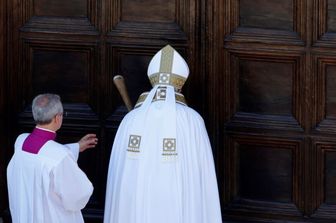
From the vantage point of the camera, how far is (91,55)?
864 centimetres

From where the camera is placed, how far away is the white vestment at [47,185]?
299 inches

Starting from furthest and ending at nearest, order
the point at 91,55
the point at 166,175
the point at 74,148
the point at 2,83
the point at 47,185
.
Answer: the point at 2,83
the point at 91,55
the point at 74,148
the point at 166,175
the point at 47,185

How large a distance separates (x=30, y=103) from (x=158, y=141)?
133 centimetres

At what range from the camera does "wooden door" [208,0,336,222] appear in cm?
821

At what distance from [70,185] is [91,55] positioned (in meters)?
1.28

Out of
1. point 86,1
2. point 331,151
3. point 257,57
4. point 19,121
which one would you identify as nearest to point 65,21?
point 86,1

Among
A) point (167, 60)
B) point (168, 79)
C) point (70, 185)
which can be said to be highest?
point (167, 60)

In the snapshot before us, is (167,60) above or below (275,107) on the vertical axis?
above

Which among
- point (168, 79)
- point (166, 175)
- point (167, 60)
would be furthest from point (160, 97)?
point (166, 175)

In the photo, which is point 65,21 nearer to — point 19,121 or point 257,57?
point 19,121

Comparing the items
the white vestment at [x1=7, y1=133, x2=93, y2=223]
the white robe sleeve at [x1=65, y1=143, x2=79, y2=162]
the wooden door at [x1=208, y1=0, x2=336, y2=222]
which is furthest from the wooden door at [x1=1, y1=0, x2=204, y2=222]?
the white vestment at [x1=7, y1=133, x2=93, y2=223]

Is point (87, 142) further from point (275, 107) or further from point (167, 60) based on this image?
point (275, 107)

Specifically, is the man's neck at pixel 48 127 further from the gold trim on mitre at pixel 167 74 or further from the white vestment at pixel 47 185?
the gold trim on mitre at pixel 167 74

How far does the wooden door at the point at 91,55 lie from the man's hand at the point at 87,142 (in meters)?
0.43
